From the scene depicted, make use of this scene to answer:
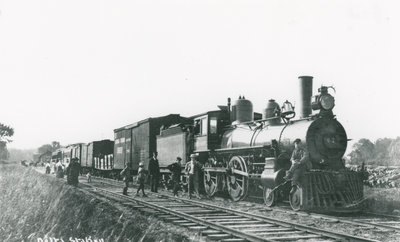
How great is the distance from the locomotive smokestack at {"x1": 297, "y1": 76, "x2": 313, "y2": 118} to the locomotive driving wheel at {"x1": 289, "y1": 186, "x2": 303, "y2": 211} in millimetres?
2004

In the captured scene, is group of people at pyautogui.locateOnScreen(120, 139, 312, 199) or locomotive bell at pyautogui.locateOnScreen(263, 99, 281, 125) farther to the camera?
locomotive bell at pyautogui.locateOnScreen(263, 99, 281, 125)

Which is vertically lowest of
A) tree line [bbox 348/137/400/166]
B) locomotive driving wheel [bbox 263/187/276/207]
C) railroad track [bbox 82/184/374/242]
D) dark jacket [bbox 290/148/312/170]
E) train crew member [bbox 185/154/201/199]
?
railroad track [bbox 82/184/374/242]

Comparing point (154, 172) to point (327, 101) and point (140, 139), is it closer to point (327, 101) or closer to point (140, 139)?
point (140, 139)

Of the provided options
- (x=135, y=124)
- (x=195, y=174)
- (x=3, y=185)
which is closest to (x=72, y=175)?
(x=135, y=124)

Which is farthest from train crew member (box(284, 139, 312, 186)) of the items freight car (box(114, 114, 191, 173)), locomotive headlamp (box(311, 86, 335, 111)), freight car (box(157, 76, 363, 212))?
freight car (box(114, 114, 191, 173))

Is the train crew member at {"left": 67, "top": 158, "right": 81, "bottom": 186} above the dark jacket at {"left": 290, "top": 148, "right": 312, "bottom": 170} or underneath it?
underneath

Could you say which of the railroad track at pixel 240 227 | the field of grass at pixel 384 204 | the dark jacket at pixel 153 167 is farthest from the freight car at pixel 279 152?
the dark jacket at pixel 153 167

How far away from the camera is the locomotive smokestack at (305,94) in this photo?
400 inches

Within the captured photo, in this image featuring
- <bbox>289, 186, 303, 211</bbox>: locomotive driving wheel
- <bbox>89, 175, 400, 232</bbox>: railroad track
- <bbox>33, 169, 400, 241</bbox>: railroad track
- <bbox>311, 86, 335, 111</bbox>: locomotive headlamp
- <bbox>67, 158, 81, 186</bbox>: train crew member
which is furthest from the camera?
<bbox>67, 158, 81, 186</bbox>: train crew member

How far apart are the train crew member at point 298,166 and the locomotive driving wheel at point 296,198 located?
21 cm

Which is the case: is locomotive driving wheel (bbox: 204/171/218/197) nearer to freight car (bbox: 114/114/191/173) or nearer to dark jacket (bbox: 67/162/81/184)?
freight car (bbox: 114/114/191/173)

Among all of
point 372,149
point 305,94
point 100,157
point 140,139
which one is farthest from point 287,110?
point 372,149

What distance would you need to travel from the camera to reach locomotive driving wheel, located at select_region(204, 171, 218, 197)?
12906 millimetres

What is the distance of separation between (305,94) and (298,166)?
6.67ft
